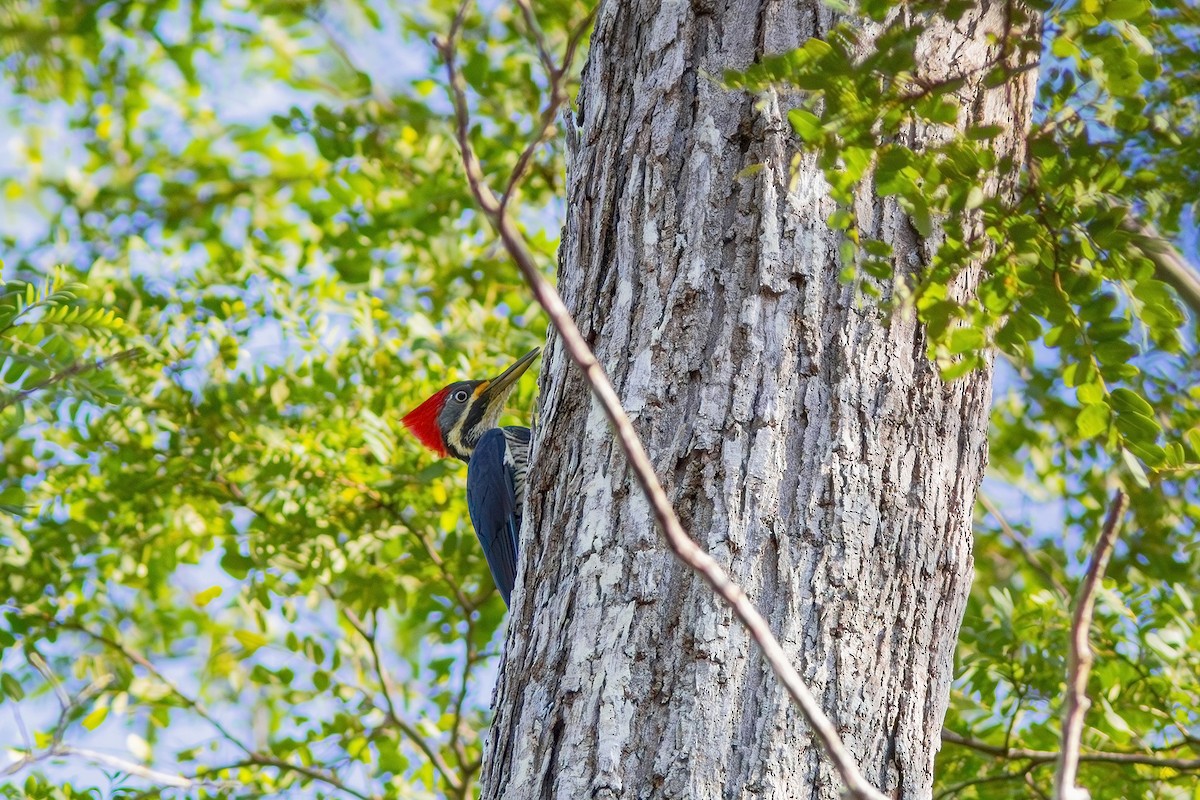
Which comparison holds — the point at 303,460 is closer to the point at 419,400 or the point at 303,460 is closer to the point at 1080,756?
the point at 419,400

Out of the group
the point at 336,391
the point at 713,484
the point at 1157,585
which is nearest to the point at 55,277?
the point at 336,391

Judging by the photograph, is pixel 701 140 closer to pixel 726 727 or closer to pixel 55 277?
pixel 726 727

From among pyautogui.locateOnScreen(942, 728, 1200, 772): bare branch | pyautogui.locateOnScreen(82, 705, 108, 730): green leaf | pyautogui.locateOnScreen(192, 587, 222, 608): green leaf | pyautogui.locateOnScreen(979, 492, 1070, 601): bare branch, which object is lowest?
pyautogui.locateOnScreen(82, 705, 108, 730): green leaf

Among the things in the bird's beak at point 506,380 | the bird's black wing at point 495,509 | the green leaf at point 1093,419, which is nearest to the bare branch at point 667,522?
the green leaf at point 1093,419

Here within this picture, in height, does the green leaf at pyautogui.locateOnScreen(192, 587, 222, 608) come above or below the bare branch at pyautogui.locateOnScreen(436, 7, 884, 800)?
above

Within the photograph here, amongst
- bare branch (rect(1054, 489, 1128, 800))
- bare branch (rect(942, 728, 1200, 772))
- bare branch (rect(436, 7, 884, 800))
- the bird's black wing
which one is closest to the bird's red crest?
the bird's black wing

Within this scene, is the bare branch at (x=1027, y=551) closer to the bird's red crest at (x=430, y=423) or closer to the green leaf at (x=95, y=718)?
the bird's red crest at (x=430, y=423)

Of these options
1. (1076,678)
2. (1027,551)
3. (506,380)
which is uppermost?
(506,380)

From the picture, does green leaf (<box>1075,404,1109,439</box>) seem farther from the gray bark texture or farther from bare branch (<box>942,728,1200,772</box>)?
bare branch (<box>942,728,1200,772</box>)

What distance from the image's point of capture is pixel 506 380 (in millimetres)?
4758

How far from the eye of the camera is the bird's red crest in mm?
5340

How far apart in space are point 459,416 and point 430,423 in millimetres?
182

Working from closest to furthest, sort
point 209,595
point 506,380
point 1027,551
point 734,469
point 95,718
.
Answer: point 734,469
point 95,718
point 1027,551
point 209,595
point 506,380

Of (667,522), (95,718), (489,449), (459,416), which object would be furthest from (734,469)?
(459,416)
